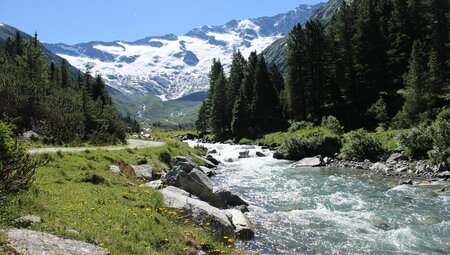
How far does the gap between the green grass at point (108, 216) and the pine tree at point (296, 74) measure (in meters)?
54.3

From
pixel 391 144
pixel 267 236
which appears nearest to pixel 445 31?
pixel 391 144

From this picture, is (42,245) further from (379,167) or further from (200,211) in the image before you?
(379,167)

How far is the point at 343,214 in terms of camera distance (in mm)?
19500

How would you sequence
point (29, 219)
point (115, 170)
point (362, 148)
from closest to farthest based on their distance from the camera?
point (29, 219) < point (115, 170) < point (362, 148)

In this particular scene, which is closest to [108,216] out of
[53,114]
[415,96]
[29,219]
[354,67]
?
[29,219]

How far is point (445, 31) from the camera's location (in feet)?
187

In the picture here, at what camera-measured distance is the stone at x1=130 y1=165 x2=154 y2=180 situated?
2530 cm

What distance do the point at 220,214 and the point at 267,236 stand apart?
2.23 m

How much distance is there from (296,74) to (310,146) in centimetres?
2721

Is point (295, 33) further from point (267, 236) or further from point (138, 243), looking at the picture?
point (138, 243)

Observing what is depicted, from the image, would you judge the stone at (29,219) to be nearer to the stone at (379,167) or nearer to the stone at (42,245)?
the stone at (42,245)

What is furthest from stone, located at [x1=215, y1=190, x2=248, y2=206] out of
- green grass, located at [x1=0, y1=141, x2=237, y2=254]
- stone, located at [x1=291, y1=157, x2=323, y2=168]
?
stone, located at [x1=291, y1=157, x2=323, y2=168]

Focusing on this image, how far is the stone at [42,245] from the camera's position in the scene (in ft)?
26.8

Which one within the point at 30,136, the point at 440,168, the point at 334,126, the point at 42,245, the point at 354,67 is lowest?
the point at 30,136
